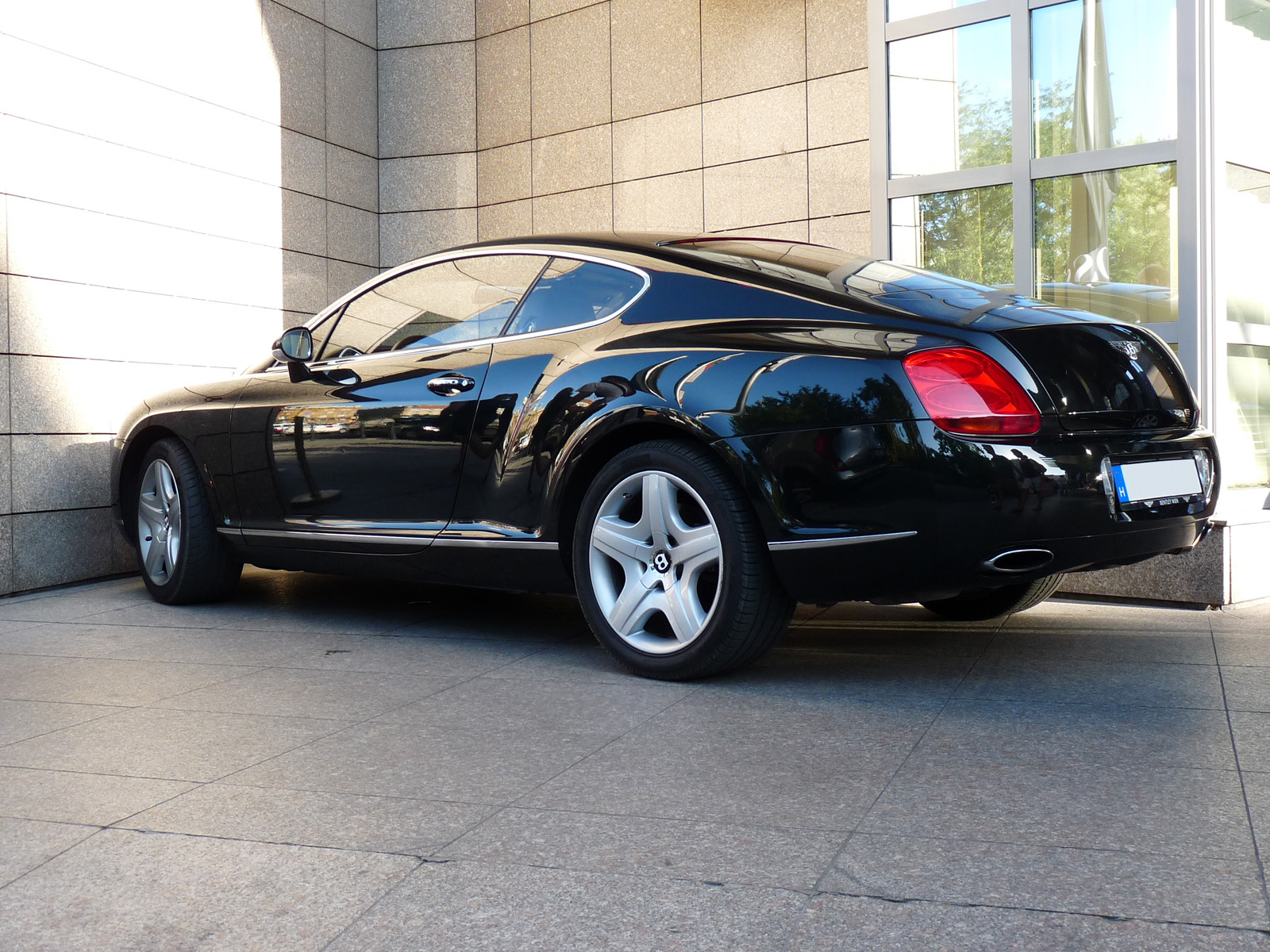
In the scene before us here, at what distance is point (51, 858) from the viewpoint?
91.2 inches

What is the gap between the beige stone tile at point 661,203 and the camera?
7.88 meters

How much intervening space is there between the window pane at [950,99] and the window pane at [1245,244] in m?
1.15

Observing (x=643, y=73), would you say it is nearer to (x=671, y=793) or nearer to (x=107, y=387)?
(x=107, y=387)

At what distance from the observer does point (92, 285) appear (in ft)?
21.2

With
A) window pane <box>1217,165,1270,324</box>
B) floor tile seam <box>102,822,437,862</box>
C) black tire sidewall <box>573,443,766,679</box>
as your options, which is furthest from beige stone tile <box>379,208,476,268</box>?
floor tile seam <box>102,822,437,862</box>

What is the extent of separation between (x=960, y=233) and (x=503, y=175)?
12.0 feet

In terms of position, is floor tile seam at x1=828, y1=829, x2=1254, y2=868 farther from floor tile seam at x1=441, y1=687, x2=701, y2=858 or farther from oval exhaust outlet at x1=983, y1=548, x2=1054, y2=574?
oval exhaust outlet at x1=983, y1=548, x2=1054, y2=574

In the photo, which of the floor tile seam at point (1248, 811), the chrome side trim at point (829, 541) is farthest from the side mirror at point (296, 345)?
the floor tile seam at point (1248, 811)

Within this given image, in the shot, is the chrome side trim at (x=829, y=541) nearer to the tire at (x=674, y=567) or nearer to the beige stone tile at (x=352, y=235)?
the tire at (x=674, y=567)

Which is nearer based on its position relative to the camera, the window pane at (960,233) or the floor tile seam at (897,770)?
the floor tile seam at (897,770)

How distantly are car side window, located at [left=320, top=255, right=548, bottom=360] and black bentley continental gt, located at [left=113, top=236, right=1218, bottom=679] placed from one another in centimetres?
1

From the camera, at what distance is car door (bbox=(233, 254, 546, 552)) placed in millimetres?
4277

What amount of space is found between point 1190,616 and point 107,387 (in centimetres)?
535

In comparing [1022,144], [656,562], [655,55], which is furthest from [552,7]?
[656,562]
